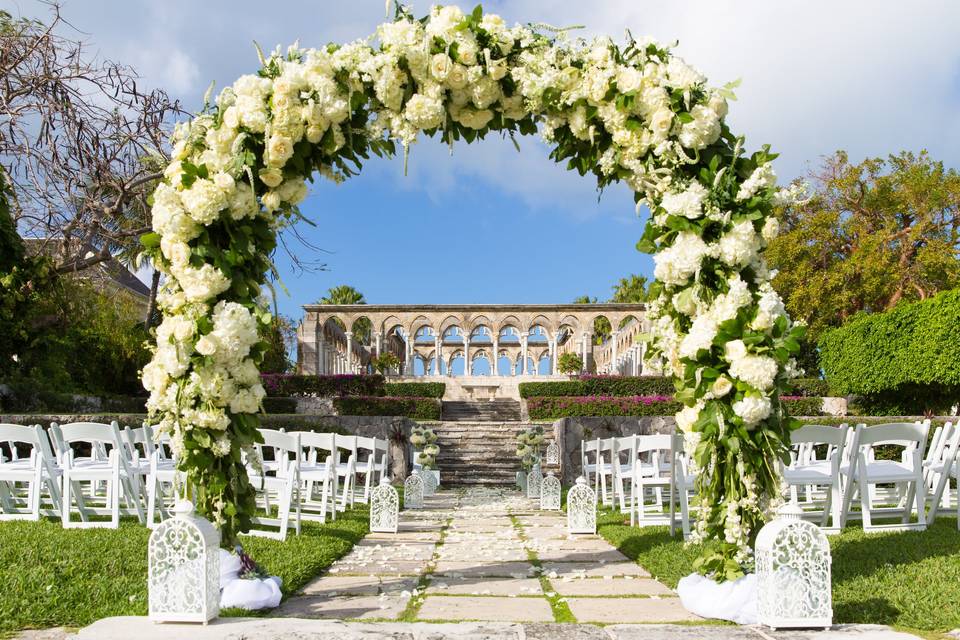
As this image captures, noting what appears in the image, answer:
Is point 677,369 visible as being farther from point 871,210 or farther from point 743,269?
point 871,210

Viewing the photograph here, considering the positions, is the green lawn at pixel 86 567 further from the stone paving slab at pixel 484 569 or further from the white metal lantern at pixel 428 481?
the white metal lantern at pixel 428 481

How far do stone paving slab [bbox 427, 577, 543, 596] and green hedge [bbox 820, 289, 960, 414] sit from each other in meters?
20.0

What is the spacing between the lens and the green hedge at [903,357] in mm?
20953

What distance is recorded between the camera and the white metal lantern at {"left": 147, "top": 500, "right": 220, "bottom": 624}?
12.1 feet

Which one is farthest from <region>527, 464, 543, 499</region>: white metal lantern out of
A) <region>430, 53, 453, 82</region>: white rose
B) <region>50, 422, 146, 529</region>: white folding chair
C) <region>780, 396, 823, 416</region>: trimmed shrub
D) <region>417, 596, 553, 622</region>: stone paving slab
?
<region>780, 396, 823, 416</region>: trimmed shrub

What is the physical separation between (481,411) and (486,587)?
20.5 metres

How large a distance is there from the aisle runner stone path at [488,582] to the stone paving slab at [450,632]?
58 cm

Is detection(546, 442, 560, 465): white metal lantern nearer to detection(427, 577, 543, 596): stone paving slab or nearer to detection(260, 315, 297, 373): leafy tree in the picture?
detection(427, 577, 543, 596): stone paving slab

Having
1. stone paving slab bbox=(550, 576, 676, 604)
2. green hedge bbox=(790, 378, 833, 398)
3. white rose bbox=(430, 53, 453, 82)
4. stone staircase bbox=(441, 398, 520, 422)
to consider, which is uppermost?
white rose bbox=(430, 53, 453, 82)

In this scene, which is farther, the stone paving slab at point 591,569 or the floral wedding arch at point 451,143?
the stone paving slab at point 591,569

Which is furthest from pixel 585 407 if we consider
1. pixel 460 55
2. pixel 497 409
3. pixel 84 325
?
pixel 460 55

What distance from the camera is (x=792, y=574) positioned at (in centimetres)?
369

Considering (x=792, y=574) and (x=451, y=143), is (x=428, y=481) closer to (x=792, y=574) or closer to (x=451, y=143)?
(x=451, y=143)

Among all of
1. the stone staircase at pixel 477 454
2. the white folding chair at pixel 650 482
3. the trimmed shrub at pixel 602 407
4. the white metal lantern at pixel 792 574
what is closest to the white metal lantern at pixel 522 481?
the stone staircase at pixel 477 454
